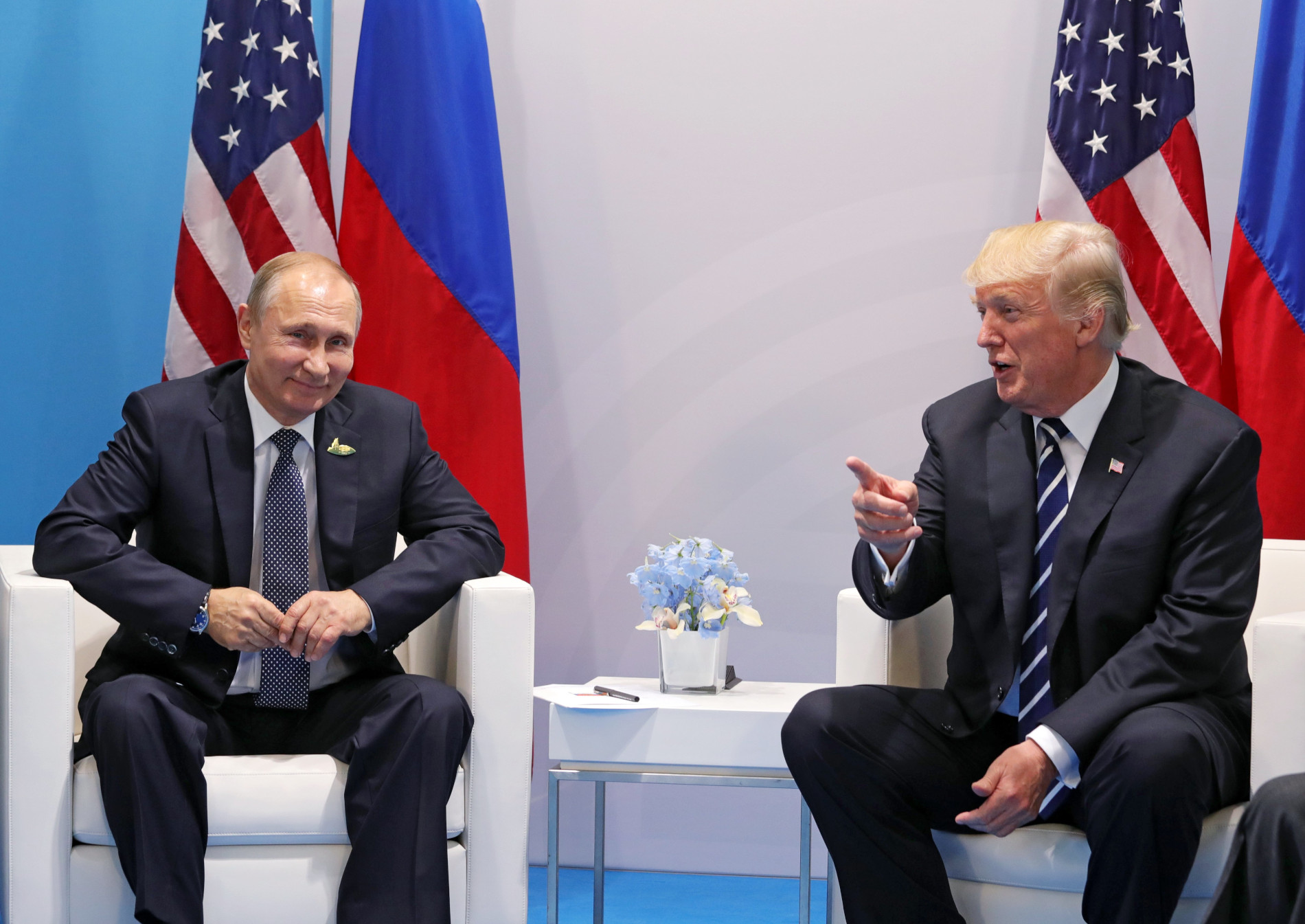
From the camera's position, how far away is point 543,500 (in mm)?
3652

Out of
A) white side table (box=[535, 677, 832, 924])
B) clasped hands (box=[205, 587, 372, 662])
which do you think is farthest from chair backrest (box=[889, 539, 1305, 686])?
clasped hands (box=[205, 587, 372, 662])

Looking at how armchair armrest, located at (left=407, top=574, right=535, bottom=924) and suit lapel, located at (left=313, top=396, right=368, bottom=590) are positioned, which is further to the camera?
suit lapel, located at (left=313, top=396, right=368, bottom=590)

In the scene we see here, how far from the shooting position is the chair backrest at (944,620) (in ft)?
8.07

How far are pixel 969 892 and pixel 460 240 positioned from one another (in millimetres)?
2040

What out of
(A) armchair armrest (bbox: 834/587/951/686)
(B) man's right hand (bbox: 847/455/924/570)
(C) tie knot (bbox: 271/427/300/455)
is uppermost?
(C) tie knot (bbox: 271/427/300/455)

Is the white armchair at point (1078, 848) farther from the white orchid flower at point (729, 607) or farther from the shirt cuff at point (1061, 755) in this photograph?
the white orchid flower at point (729, 607)

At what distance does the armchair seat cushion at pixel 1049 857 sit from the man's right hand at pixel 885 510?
512 mm

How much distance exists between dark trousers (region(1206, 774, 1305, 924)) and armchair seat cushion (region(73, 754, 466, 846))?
1.43m

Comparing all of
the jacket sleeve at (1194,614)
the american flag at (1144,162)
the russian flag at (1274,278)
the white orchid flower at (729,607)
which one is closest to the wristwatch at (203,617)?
the white orchid flower at (729,607)

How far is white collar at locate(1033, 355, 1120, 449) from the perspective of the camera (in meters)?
2.29

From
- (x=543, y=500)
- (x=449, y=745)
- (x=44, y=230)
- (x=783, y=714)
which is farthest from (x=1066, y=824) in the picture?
(x=44, y=230)

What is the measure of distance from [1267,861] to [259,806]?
1.59 metres

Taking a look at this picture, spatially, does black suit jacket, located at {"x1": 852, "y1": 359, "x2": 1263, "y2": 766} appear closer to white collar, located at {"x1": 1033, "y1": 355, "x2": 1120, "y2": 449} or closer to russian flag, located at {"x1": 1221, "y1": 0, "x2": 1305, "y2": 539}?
white collar, located at {"x1": 1033, "y1": 355, "x2": 1120, "y2": 449}

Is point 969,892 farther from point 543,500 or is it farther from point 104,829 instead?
point 543,500
